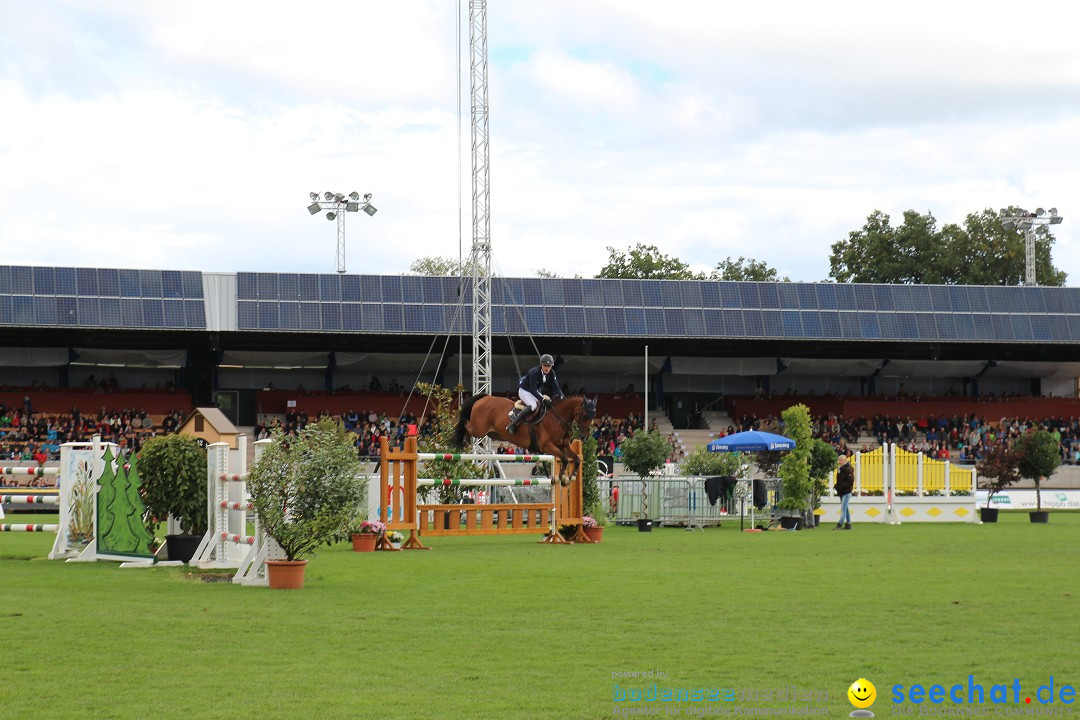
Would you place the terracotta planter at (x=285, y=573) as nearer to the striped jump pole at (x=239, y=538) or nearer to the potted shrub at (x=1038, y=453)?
the striped jump pole at (x=239, y=538)

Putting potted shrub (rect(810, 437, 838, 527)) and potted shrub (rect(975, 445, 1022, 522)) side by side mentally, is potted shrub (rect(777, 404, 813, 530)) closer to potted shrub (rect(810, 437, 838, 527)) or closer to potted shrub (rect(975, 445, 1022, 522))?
potted shrub (rect(810, 437, 838, 527))

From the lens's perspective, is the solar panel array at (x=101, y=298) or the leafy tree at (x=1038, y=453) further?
the solar panel array at (x=101, y=298)

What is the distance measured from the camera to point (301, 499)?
37.2ft

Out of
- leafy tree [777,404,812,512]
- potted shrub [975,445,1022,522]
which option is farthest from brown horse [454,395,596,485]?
potted shrub [975,445,1022,522]

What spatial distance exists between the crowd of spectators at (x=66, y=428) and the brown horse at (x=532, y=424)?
77.6 ft

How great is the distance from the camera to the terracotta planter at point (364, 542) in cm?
1695

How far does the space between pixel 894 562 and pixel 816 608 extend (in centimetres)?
544

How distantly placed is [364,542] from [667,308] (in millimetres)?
30806

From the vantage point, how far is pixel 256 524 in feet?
38.5

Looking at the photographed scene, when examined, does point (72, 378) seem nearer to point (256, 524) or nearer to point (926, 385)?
point (926, 385)

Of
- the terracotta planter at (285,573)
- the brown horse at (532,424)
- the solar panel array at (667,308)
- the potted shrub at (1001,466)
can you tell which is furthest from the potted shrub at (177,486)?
the solar panel array at (667,308)

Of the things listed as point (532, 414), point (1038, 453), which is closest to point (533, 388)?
point (532, 414)

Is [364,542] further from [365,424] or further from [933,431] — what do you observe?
[933,431]

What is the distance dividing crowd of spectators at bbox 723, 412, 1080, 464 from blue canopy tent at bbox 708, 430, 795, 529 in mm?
17928
